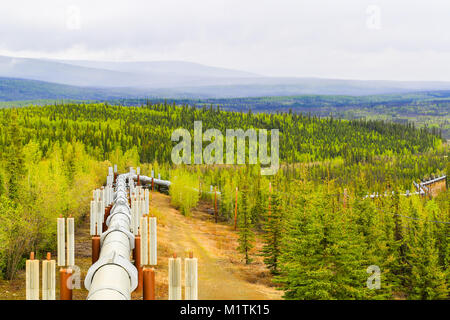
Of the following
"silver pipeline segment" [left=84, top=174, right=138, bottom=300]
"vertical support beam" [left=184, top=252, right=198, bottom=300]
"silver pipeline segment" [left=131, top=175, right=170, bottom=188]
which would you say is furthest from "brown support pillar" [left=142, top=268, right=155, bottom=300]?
"silver pipeline segment" [left=131, top=175, right=170, bottom=188]

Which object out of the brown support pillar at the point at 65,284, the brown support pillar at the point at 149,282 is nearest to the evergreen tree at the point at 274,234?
the brown support pillar at the point at 149,282

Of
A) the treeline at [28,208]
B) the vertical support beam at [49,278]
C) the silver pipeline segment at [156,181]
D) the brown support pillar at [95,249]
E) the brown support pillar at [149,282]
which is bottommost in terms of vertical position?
the silver pipeline segment at [156,181]

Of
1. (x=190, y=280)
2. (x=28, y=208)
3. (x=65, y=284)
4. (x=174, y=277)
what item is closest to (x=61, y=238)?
(x=65, y=284)

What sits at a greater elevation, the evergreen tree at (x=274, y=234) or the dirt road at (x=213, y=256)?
the evergreen tree at (x=274, y=234)

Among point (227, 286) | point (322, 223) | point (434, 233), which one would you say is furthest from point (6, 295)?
point (434, 233)

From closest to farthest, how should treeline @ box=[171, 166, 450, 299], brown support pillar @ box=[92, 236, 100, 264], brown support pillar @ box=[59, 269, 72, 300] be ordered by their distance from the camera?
brown support pillar @ box=[59, 269, 72, 300]
brown support pillar @ box=[92, 236, 100, 264]
treeline @ box=[171, 166, 450, 299]

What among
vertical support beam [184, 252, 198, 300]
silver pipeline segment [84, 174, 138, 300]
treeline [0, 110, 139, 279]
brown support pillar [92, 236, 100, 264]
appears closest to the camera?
vertical support beam [184, 252, 198, 300]

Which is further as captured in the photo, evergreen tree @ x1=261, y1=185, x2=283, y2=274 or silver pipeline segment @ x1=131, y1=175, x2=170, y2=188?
silver pipeline segment @ x1=131, y1=175, x2=170, y2=188

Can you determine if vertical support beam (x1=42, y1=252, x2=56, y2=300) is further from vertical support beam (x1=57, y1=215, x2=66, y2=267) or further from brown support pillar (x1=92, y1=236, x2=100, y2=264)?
brown support pillar (x1=92, y1=236, x2=100, y2=264)

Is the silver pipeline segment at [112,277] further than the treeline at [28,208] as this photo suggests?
No

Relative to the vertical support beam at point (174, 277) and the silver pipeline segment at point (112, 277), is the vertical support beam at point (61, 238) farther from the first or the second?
the vertical support beam at point (174, 277)

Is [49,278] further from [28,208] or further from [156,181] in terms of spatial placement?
[156,181]

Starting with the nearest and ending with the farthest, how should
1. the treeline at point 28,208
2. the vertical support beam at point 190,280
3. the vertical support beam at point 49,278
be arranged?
the vertical support beam at point 190,280, the vertical support beam at point 49,278, the treeline at point 28,208
